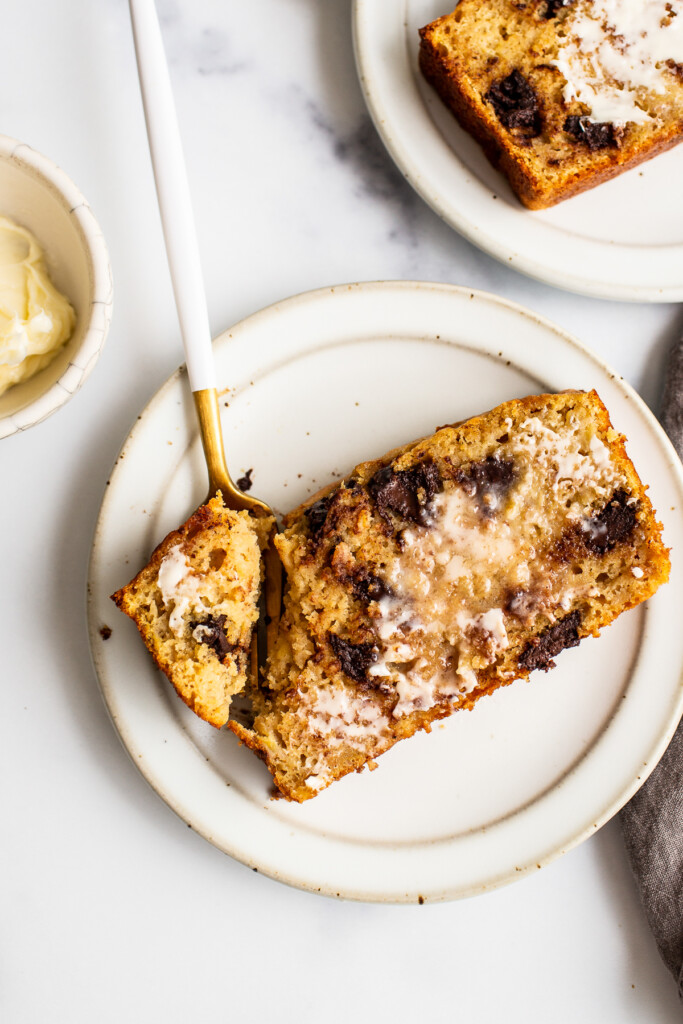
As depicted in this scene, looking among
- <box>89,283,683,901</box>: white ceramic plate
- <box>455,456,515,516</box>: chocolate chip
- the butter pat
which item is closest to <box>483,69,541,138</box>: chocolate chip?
<box>89,283,683,901</box>: white ceramic plate

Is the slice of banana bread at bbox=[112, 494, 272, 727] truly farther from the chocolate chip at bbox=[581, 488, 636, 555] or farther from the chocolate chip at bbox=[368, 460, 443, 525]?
the chocolate chip at bbox=[581, 488, 636, 555]

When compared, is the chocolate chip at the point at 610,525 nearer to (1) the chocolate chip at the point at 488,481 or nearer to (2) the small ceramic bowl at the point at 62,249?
(1) the chocolate chip at the point at 488,481

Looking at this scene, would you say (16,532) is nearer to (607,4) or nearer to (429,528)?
(429,528)

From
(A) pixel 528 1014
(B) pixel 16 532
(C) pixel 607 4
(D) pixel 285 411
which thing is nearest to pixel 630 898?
(A) pixel 528 1014

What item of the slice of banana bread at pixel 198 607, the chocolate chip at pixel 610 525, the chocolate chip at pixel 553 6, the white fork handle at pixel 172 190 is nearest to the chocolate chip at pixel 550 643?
the chocolate chip at pixel 610 525

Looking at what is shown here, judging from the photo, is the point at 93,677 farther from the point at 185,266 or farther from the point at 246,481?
the point at 185,266

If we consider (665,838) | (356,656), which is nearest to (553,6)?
(356,656)
